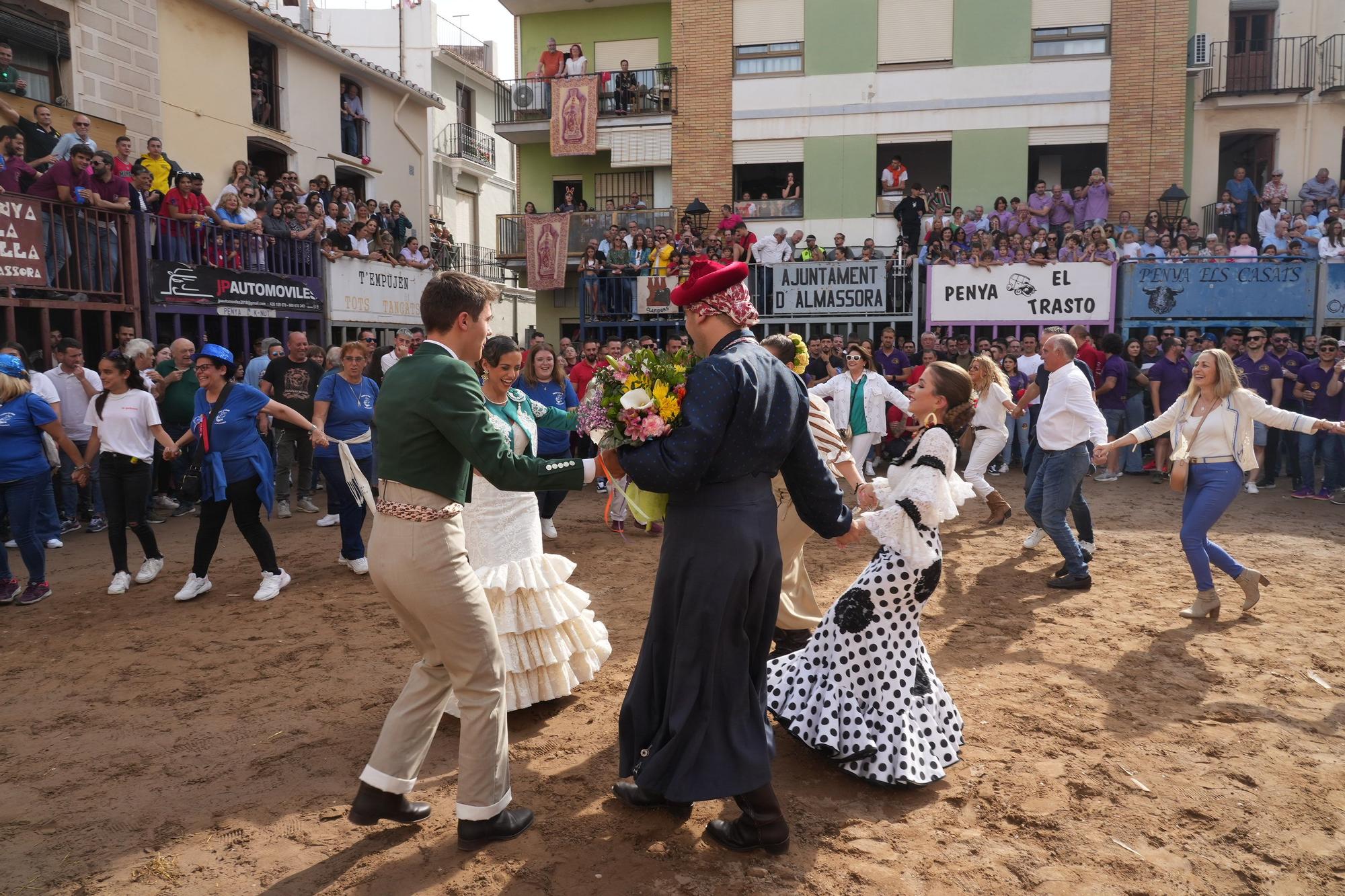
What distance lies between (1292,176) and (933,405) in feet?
68.5

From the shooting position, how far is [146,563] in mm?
8133

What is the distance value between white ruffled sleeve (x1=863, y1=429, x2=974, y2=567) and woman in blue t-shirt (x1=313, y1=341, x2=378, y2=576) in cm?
529

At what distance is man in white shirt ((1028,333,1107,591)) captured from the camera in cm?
760

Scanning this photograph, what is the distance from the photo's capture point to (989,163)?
69.3 ft

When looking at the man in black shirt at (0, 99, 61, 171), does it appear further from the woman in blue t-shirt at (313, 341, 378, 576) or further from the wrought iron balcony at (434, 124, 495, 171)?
the wrought iron balcony at (434, 124, 495, 171)

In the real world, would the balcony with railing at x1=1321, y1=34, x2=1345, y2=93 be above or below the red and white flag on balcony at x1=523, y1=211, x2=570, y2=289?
above

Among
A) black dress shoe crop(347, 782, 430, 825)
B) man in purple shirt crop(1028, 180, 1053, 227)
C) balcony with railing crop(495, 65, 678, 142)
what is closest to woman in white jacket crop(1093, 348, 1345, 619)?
black dress shoe crop(347, 782, 430, 825)

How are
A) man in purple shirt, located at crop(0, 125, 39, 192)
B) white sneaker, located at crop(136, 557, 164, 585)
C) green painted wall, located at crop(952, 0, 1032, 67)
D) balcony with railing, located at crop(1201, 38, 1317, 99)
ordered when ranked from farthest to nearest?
1. green painted wall, located at crop(952, 0, 1032, 67)
2. balcony with railing, located at crop(1201, 38, 1317, 99)
3. man in purple shirt, located at crop(0, 125, 39, 192)
4. white sneaker, located at crop(136, 557, 164, 585)

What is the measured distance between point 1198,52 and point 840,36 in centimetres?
772

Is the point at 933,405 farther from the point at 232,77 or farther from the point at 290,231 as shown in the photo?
the point at 232,77

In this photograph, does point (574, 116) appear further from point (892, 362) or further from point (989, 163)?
point (892, 362)

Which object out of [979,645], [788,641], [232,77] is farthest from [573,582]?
[232,77]

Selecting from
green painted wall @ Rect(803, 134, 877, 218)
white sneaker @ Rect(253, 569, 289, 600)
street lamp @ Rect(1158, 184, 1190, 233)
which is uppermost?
green painted wall @ Rect(803, 134, 877, 218)

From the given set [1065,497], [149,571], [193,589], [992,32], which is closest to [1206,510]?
[1065,497]
